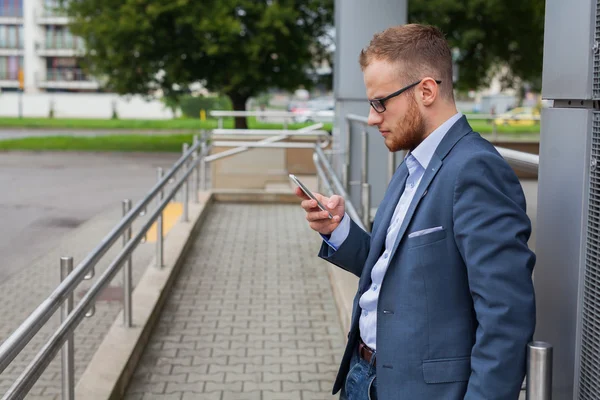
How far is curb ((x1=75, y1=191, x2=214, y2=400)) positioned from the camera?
457 centimetres

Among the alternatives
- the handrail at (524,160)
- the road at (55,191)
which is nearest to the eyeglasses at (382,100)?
the handrail at (524,160)

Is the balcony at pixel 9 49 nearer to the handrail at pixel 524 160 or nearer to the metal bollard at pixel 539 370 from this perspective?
the handrail at pixel 524 160

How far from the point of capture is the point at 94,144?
2920cm

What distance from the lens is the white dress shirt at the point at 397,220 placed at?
215cm

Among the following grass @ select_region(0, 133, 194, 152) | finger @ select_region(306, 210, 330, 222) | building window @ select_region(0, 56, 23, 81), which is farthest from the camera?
building window @ select_region(0, 56, 23, 81)

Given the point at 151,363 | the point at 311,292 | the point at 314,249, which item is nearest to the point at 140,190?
the point at 314,249

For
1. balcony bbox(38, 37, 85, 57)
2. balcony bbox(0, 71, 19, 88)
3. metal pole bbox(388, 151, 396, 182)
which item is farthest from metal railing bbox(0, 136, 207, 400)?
balcony bbox(0, 71, 19, 88)

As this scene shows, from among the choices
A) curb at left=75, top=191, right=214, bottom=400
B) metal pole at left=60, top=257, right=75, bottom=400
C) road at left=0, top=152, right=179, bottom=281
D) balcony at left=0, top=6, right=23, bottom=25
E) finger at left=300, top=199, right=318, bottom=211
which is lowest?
road at left=0, top=152, right=179, bottom=281

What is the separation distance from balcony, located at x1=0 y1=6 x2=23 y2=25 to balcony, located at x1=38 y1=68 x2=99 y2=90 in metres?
4.94

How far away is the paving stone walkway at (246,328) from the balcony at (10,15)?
71.9 metres

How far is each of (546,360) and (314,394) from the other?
10.1 ft

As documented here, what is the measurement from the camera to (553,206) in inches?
91.2

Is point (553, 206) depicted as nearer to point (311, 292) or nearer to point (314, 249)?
point (311, 292)

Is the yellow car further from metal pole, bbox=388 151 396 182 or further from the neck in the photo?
the neck
